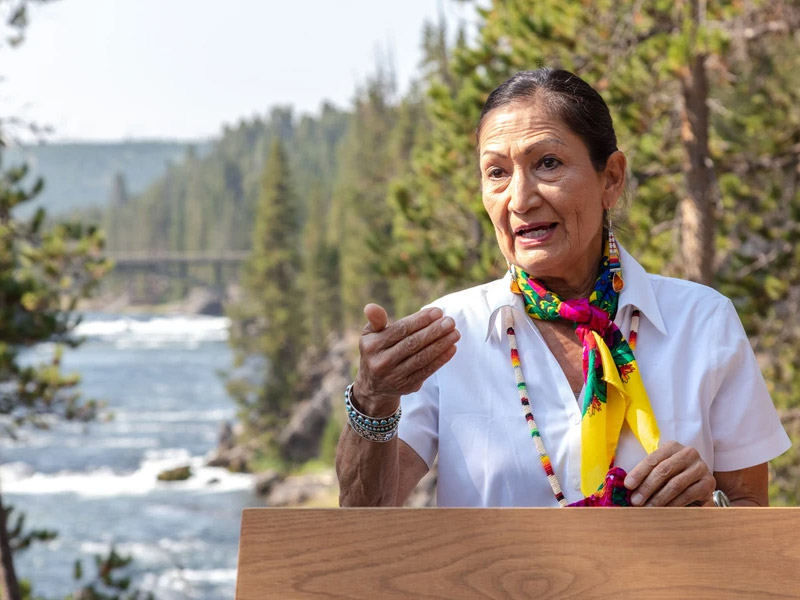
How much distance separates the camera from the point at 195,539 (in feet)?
78.4

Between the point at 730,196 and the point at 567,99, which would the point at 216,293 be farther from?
the point at 567,99

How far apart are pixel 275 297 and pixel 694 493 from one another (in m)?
37.2

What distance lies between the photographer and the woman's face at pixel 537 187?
1.79 m

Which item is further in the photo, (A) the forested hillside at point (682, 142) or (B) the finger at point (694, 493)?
(A) the forested hillside at point (682, 142)

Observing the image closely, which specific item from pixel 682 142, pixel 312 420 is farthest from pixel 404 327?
pixel 312 420

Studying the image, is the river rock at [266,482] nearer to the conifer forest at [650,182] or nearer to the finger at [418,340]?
the conifer forest at [650,182]

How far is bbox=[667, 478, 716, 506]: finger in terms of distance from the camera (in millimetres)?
1568

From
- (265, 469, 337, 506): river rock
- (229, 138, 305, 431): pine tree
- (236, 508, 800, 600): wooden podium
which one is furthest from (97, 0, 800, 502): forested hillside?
(229, 138, 305, 431): pine tree

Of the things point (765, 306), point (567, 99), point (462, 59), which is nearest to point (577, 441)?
point (567, 99)

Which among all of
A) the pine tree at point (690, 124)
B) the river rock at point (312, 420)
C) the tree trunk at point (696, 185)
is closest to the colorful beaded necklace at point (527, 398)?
the pine tree at point (690, 124)

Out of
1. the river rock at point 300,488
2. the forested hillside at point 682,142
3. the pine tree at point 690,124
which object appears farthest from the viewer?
→ the river rock at point 300,488

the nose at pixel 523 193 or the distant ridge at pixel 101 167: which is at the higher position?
the distant ridge at pixel 101 167

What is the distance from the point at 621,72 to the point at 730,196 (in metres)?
1.72

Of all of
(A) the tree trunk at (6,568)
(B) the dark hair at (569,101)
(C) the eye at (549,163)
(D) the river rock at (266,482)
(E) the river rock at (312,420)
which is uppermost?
A: (B) the dark hair at (569,101)
